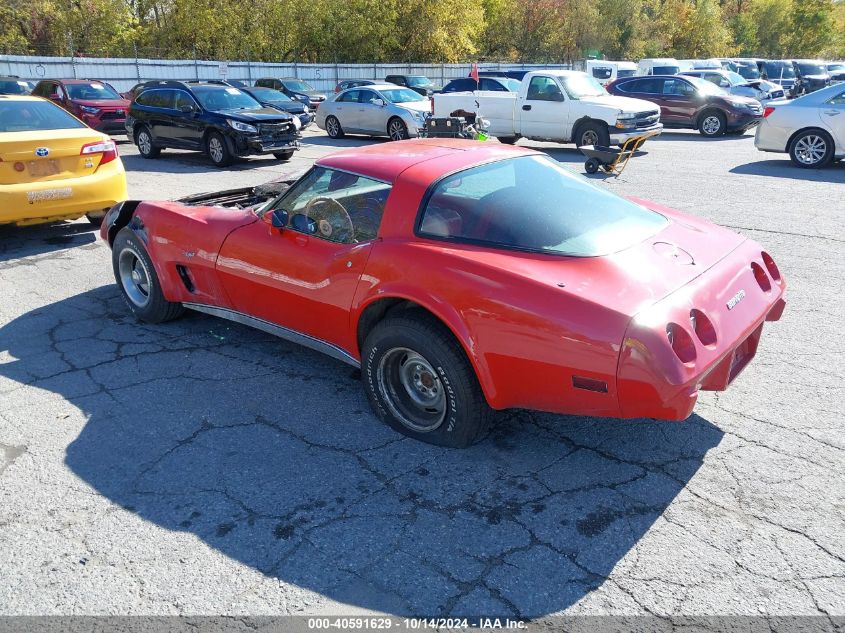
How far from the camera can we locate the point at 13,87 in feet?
62.9

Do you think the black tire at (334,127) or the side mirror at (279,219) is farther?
the black tire at (334,127)

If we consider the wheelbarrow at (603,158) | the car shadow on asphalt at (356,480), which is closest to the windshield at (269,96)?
the wheelbarrow at (603,158)

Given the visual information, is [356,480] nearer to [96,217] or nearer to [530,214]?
[530,214]

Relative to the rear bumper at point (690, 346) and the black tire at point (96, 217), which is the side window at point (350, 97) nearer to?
the black tire at point (96, 217)

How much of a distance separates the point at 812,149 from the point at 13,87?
19521mm

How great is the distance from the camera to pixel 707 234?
414cm

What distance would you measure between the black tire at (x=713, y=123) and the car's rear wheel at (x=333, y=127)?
9.63 m

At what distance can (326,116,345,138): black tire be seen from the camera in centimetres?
1923

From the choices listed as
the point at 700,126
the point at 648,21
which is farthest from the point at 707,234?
the point at 648,21

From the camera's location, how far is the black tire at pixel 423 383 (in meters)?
3.51

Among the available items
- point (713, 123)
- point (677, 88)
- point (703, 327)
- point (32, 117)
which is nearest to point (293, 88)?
point (677, 88)

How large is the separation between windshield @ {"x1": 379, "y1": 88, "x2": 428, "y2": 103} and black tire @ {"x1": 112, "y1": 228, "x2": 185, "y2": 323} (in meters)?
13.7

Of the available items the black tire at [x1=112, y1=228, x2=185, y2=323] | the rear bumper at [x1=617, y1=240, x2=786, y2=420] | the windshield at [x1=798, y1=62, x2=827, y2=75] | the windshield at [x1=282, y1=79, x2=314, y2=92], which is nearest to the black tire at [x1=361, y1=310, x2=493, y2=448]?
the rear bumper at [x1=617, y1=240, x2=786, y2=420]

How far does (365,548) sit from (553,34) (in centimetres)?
5120
